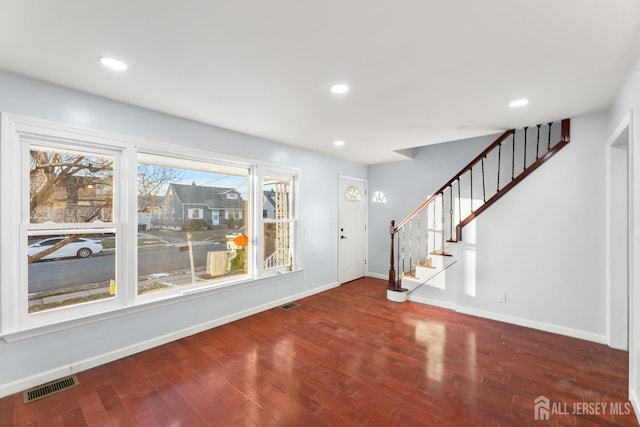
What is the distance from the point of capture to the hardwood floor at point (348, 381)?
1.99m

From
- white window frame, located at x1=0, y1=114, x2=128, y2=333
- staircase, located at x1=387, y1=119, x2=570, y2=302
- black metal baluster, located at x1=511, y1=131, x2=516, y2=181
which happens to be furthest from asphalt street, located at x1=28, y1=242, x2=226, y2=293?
black metal baluster, located at x1=511, y1=131, x2=516, y2=181

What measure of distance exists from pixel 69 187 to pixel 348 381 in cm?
306

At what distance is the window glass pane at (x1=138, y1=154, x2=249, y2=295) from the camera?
306cm

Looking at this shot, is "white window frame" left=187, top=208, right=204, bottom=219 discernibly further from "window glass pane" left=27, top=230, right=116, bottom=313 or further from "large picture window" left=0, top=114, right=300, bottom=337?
"window glass pane" left=27, top=230, right=116, bottom=313

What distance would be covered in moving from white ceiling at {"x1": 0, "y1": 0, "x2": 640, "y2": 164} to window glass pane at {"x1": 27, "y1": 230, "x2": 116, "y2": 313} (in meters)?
1.38

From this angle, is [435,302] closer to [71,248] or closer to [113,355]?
[113,355]

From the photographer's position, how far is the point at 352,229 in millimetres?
5828

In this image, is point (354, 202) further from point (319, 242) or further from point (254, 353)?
point (254, 353)

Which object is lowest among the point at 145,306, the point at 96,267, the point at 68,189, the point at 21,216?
the point at 145,306

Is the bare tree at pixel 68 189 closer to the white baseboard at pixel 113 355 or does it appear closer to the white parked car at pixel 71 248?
the white parked car at pixel 71 248

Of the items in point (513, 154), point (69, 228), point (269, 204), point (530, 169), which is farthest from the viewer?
point (269, 204)

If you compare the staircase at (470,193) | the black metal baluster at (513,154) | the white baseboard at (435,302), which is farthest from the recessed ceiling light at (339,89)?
the white baseboard at (435,302)

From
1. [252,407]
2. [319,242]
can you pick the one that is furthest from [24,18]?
[319,242]

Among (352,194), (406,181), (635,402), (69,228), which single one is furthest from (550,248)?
(69,228)
